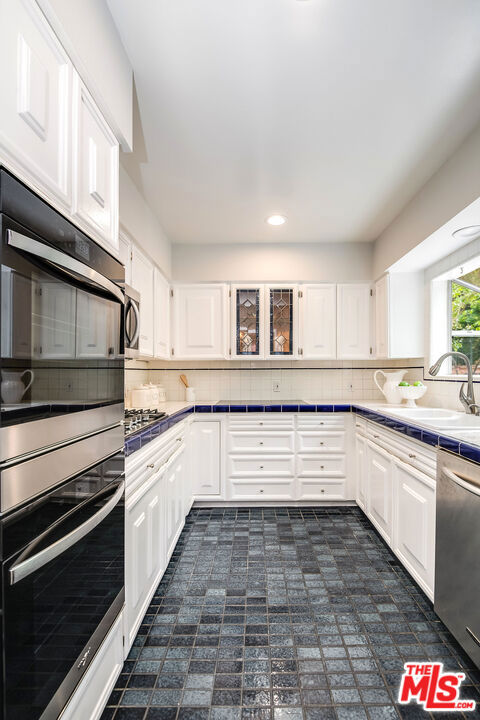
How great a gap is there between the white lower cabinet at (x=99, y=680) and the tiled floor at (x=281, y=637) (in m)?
0.12

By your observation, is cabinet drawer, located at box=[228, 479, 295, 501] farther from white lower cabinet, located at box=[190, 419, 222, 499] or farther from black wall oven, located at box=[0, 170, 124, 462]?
black wall oven, located at box=[0, 170, 124, 462]

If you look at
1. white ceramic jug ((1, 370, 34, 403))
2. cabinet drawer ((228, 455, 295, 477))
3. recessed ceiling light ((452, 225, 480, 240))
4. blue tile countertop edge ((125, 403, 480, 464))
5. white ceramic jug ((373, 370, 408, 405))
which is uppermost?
recessed ceiling light ((452, 225, 480, 240))

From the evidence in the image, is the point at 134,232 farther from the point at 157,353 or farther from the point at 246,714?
the point at 246,714

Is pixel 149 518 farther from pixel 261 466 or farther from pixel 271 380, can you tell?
pixel 271 380

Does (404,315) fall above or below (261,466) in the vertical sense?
above

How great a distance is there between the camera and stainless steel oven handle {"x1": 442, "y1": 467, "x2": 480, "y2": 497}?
4.99ft

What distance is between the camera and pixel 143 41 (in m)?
1.52

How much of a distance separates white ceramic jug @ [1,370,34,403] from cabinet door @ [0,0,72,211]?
442 millimetres

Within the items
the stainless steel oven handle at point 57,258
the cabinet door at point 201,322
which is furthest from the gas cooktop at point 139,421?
the cabinet door at point 201,322


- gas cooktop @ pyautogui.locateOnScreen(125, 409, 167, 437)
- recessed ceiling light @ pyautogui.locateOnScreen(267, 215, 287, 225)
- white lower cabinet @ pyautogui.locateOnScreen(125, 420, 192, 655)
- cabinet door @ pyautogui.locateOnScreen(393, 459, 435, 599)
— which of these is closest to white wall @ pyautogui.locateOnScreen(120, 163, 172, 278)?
recessed ceiling light @ pyautogui.locateOnScreen(267, 215, 287, 225)

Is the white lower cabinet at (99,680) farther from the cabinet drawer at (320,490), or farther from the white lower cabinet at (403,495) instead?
the cabinet drawer at (320,490)

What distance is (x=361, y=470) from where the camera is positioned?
3242 mm

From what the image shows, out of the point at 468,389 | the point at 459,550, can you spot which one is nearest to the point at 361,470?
the point at 468,389

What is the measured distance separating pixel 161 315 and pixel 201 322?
1.69 ft
